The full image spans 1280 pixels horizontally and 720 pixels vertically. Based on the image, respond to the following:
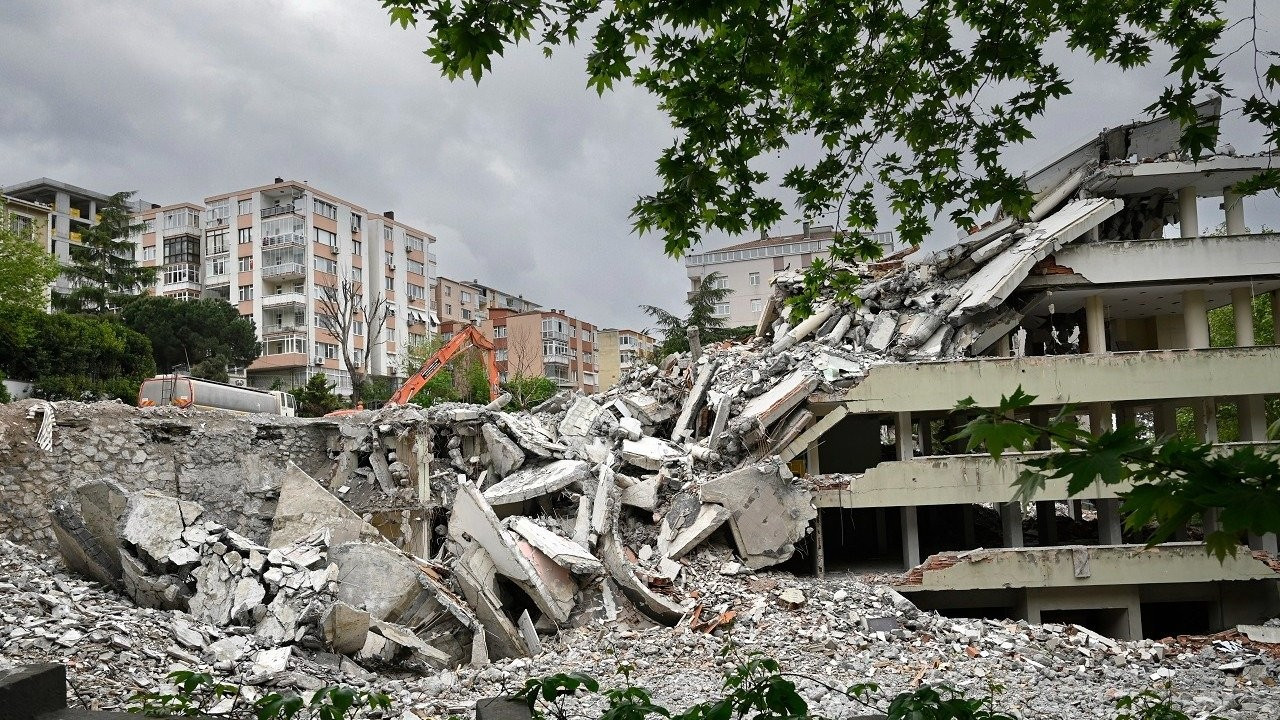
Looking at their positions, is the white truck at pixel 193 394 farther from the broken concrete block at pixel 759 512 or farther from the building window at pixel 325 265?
the building window at pixel 325 265

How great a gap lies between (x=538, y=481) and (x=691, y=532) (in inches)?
104

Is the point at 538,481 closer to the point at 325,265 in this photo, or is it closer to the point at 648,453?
the point at 648,453

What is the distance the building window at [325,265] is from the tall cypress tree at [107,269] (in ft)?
25.1

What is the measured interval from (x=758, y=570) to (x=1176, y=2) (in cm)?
1083

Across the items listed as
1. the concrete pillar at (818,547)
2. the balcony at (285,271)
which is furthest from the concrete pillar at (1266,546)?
the balcony at (285,271)

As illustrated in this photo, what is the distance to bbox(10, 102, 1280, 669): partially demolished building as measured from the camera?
1015 cm

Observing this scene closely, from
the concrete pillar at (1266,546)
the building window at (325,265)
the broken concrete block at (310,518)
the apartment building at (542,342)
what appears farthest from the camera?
the apartment building at (542,342)

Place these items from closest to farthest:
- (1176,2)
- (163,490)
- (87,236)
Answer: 1. (1176,2)
2. (163,490)
3. (87,236)

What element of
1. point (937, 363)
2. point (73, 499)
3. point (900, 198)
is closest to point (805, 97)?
point (900, 198)

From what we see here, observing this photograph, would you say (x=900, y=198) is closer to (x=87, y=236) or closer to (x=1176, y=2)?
(x=1176, y=2)

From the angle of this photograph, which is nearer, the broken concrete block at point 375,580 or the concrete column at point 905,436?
the broken concrete block at point 375,580

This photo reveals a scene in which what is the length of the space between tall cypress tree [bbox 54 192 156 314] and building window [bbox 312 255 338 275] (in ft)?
25.1

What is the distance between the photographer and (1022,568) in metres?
14.1

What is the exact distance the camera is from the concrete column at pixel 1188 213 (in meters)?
17.1
